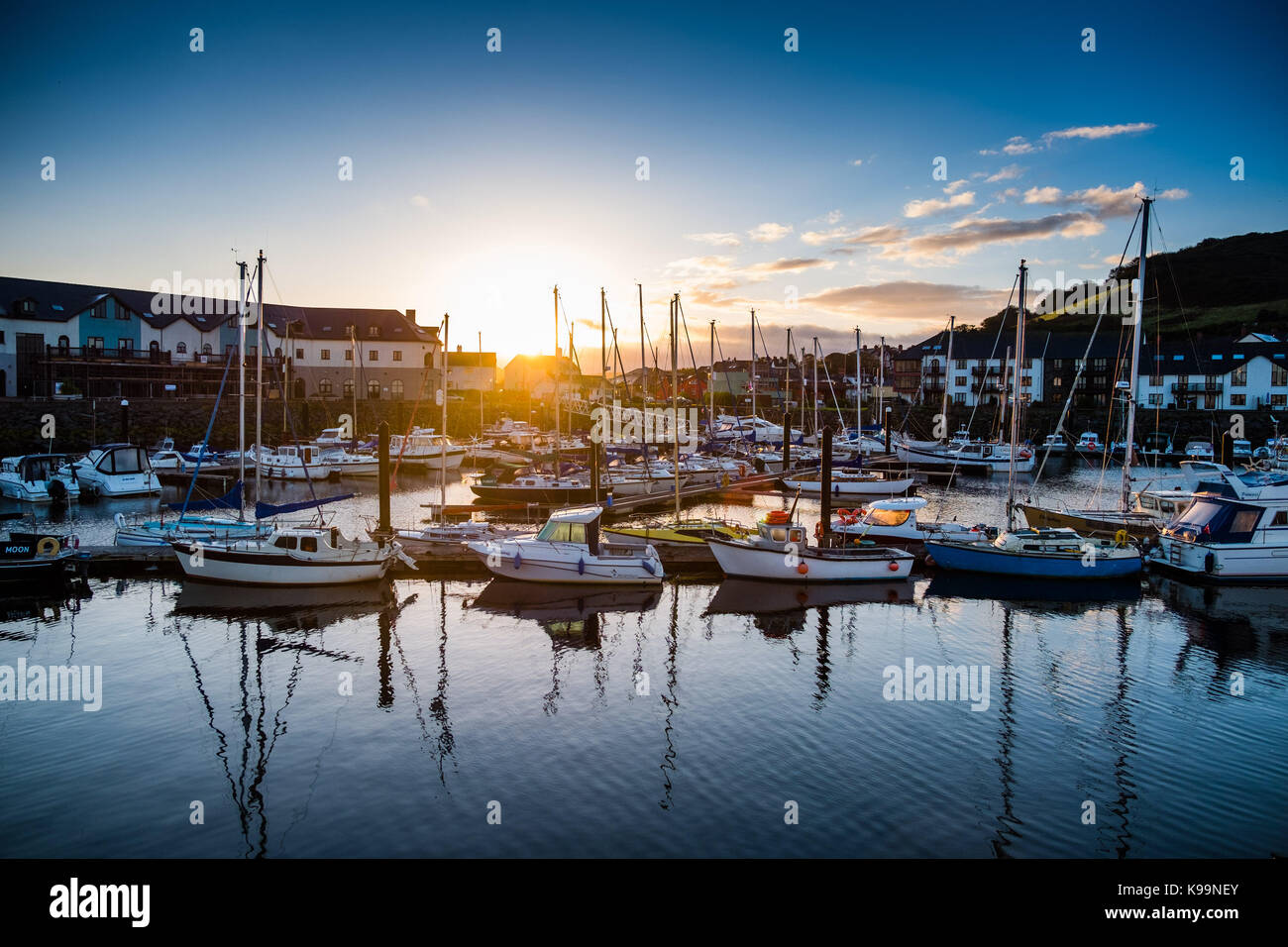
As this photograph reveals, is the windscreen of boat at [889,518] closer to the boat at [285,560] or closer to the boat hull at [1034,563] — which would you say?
the boat hull at [1034,563]

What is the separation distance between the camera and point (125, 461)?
169 ft

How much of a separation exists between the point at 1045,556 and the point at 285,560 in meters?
27.4

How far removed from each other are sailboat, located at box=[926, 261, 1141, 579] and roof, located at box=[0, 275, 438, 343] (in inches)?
2888

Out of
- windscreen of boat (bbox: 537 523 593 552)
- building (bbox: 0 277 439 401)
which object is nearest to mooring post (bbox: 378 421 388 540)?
windscreen of boat (bbox: 537 523 593 552)

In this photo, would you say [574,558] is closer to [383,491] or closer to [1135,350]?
[383,491]

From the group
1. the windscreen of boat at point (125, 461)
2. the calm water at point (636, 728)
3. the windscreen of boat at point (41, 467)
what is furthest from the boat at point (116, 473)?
the calm water at point (636, 728)

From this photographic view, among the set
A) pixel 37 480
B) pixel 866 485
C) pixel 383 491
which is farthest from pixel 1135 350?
pixel 37 480

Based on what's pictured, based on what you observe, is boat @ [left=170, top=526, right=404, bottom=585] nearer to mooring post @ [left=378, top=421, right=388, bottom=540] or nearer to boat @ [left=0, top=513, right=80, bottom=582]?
mooring post @ [left=378, top=421, right=388, bottom=540]

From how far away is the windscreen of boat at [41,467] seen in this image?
49.4 metres

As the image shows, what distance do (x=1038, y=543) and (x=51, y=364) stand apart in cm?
7965

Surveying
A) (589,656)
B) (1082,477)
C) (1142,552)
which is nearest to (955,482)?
(1082,477)
